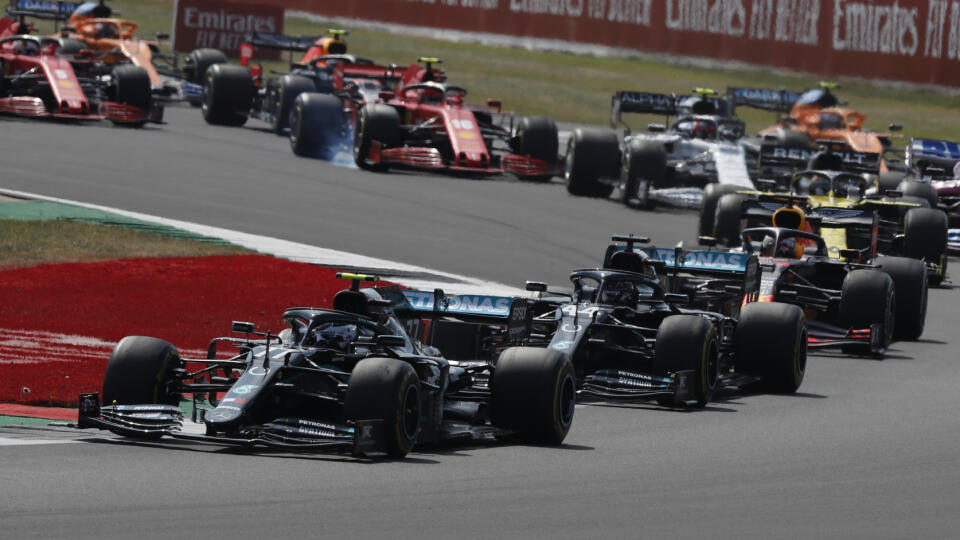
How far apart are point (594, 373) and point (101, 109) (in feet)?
77.4

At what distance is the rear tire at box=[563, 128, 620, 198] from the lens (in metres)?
35.1

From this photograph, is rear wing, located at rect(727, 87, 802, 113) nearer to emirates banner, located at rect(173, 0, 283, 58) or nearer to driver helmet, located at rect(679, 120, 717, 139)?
driver helmet, located at rect(679, 120, 717, 139)

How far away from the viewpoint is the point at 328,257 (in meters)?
25.3

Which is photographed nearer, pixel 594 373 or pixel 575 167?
pixel 594 373

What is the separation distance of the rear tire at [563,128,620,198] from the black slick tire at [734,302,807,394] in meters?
17.3

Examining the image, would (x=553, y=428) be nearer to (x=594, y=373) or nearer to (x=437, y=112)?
(x=594, y=373)

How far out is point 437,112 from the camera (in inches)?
1410

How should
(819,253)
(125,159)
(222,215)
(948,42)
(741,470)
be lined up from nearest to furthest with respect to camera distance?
(741,470) < (819,253) < (222,215) < (125,159) < (948,42)

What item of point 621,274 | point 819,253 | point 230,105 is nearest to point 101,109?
point 230,105

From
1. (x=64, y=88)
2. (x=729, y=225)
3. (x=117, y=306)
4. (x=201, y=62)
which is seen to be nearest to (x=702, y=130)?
(x=729, y=225)

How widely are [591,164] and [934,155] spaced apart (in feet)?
27.1

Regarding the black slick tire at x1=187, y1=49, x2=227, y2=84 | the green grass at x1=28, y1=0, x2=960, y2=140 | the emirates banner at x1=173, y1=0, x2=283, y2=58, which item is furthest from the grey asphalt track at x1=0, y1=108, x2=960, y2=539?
the emirates banner at x1=173, y1=0, x2=283, y2=58

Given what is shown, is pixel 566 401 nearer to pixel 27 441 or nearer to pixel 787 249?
pixel 27 441

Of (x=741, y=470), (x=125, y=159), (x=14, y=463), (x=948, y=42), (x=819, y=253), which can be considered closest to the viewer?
(x=14, y=463)
